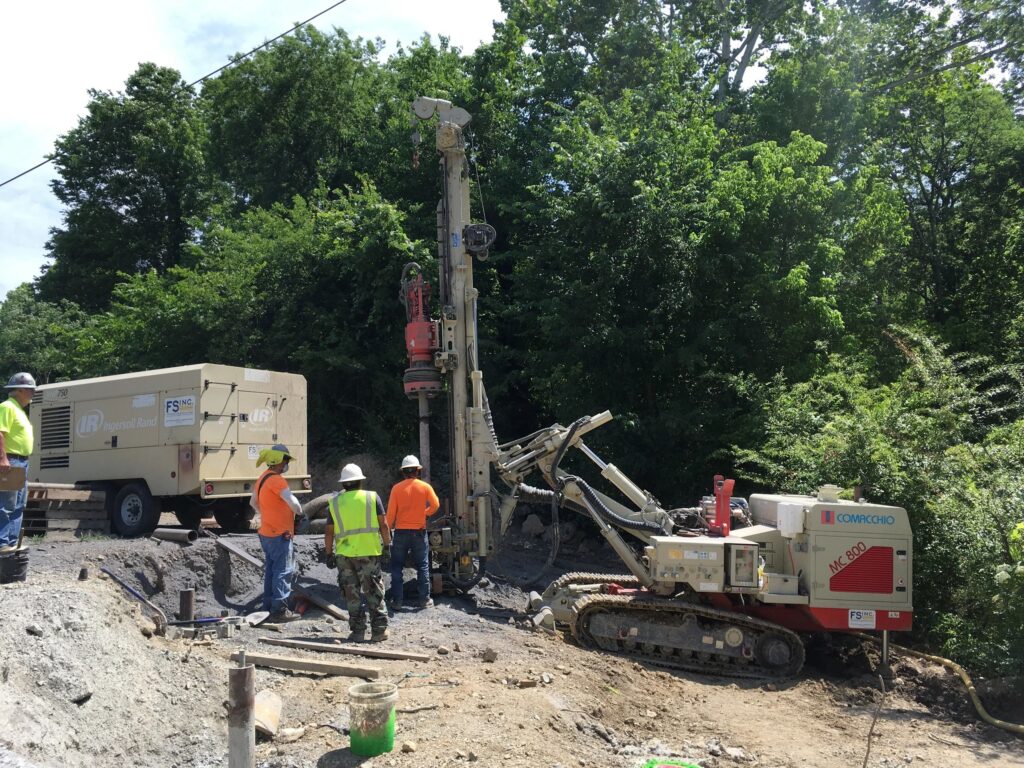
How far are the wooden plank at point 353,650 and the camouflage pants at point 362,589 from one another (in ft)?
1.54

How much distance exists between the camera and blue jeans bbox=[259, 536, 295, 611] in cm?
950

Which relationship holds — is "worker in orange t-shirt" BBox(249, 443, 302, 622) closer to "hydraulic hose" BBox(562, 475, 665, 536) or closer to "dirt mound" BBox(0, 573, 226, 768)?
"dirt mound" BBox(0, 573, 226, 768)

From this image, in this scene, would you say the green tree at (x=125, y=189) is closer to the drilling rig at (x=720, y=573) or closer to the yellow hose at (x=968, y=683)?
the drilling rig at (x=720, y=573)

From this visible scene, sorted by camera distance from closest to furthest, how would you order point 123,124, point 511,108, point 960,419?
point 960,419, point 511,108, point 123,124

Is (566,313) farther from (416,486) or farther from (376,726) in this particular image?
(376,726)

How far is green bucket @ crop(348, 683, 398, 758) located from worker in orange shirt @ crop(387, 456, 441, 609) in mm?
4387

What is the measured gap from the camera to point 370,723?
5.87m

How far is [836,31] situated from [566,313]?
10578 mm

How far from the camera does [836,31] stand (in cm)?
2095

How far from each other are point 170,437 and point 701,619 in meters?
7.46

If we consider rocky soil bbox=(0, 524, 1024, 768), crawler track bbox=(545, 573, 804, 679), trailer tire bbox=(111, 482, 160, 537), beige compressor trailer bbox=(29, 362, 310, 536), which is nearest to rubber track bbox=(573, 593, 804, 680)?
crawler track bbox=(545, 573, 804, 679)

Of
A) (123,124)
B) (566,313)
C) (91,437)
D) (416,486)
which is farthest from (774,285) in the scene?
(123,124)

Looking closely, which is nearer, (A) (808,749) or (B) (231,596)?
(A) (808,749)

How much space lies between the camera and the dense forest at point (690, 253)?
11781 millimetres
